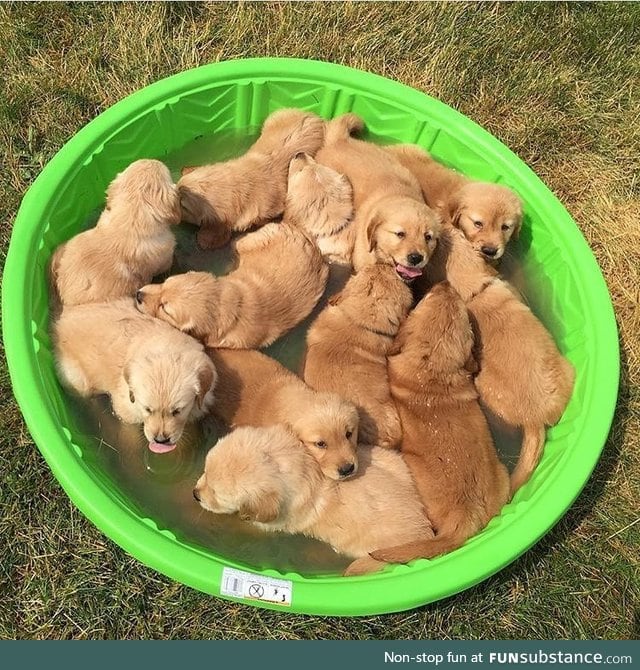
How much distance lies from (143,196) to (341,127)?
126cm

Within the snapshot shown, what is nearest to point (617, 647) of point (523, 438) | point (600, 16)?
point (523, 438)

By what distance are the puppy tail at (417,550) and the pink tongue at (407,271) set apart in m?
1.26

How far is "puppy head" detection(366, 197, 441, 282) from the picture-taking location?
3174 mm

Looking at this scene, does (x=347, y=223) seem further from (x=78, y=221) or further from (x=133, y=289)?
(x=78, y=221)

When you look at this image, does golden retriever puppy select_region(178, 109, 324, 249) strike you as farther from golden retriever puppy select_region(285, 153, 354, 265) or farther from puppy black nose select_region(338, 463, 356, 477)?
puppy black nose select_region(338, 463, 356, 477)

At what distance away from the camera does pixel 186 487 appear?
3.07m

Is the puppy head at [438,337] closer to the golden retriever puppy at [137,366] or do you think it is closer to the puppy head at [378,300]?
the puppy head at [378,300]

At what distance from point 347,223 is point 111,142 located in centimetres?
127

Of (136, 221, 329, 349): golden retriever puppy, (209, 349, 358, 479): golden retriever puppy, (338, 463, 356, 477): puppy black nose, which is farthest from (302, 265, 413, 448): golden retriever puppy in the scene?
(338, 463, 356, 477): puppy black nose

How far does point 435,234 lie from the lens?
10.6 ft

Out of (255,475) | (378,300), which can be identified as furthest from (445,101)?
(255,475)

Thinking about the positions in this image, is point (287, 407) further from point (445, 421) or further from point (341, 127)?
point (341, 127)

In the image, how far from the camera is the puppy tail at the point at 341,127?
3.67m

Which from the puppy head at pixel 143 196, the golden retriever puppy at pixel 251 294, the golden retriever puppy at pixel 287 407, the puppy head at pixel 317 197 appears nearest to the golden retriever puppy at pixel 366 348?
the golden retriever puppy at pixel 287 407
